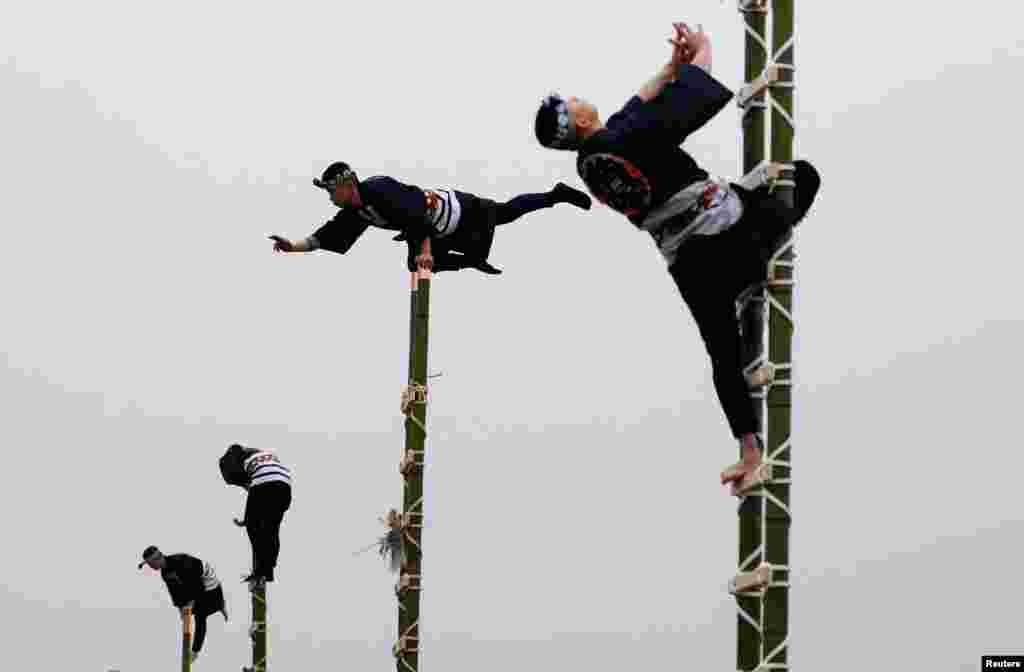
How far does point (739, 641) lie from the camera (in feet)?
25.2

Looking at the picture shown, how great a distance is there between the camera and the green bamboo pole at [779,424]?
745 centimetres

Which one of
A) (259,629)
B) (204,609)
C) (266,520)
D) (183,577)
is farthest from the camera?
(204,609)

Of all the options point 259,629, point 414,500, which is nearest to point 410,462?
point 414,500

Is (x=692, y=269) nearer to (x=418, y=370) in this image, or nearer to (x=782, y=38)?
(x=782, y=38)

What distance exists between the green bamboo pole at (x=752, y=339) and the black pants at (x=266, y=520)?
418 inches

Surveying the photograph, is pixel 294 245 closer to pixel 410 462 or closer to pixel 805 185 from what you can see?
pixel 410 462

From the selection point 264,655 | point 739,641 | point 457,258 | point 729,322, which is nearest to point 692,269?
point 729,322

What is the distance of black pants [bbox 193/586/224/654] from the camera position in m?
21.6

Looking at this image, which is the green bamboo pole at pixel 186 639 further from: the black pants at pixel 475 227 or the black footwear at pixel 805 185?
the black footwear at pixel 805 185

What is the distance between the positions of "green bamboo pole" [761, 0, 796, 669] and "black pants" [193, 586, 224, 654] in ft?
49.5

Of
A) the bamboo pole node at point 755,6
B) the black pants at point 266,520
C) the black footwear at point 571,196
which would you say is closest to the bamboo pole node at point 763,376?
the bamboo pole node at point 755,6

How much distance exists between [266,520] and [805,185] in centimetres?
1096

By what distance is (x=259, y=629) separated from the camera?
66.9 ft

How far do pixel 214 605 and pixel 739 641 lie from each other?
1512cm
